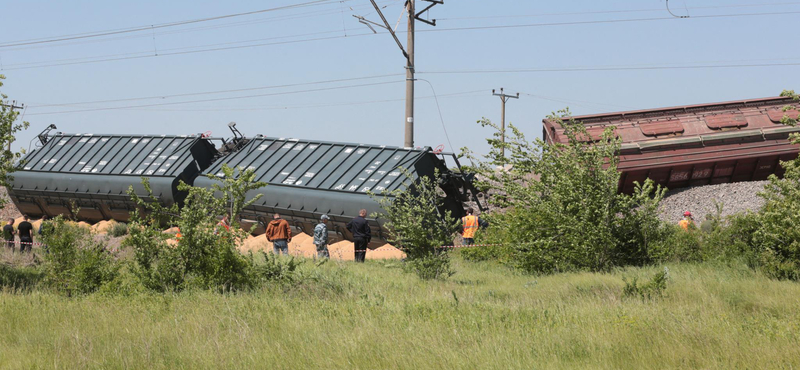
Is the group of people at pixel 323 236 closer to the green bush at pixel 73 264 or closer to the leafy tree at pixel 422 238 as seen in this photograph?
the leafy tree at pixel 422 238

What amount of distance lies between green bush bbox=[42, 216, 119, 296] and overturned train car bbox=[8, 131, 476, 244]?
23.5ft

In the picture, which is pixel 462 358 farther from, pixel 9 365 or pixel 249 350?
pixel 9 365

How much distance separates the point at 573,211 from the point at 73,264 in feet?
28.8

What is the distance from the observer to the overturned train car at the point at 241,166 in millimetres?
19547

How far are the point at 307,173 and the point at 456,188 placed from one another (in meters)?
4.34

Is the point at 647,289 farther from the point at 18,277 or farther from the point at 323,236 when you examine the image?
the point at 18,277

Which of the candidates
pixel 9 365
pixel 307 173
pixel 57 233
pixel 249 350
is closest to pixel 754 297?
pixel 249 350

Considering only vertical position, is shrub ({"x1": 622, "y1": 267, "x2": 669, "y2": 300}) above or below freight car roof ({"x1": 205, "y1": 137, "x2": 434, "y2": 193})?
below

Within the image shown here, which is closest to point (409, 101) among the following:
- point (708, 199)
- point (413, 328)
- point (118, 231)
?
point (708, 199)

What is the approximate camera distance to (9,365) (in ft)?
22.4

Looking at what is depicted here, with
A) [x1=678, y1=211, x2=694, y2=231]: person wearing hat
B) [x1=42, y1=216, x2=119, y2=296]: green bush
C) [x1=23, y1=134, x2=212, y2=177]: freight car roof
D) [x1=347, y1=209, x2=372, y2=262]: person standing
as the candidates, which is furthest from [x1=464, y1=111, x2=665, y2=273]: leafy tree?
[x1=23, y1=134, x2=212, y2=177]: freight car roof

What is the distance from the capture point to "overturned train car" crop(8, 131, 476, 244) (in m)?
19.5

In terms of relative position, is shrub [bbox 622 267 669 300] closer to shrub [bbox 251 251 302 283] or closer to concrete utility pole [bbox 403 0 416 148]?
shrub [bbox 251 251 302 283]

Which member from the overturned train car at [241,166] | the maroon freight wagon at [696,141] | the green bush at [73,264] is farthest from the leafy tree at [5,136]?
the maroon freight wagon at [696,141]
